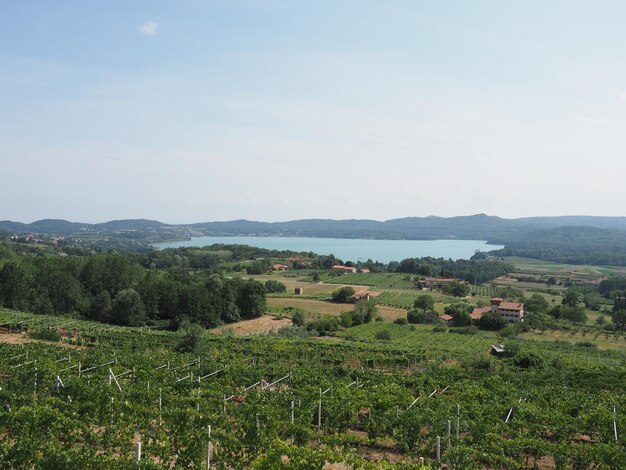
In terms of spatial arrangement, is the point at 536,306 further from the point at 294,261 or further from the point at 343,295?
the point at 294,261

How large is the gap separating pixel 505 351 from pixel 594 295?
214ft

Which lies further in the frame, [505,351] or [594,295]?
[594,295]

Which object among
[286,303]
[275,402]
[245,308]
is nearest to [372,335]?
[245,308]

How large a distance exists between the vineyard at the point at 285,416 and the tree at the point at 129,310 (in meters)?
25.2

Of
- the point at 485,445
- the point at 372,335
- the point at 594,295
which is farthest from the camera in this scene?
the point at 594,295

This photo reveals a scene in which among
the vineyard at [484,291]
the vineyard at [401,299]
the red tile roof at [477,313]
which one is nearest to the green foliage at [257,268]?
the vineyard at [401,299]

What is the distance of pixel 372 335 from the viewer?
1770 inches

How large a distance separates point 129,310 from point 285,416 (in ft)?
129

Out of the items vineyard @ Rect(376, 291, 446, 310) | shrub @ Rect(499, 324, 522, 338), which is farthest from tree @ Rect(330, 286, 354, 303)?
shrub @ Rect(499, 324, 522, 338)

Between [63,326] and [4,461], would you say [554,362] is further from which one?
[63,326]

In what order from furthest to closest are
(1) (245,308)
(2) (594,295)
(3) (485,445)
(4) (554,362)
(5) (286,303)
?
(2) (594,295), (5) (286,303), (1) (245,308), (4) (554,362), (3) (485,445)

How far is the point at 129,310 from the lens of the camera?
158 ft

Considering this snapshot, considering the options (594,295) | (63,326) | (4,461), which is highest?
(4,461)

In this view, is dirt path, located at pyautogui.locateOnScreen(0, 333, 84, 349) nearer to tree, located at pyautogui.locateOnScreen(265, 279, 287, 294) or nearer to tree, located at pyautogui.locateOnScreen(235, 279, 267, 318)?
tree, located at pyautogui.locateOnScreen(235, 279, 267, 318)
